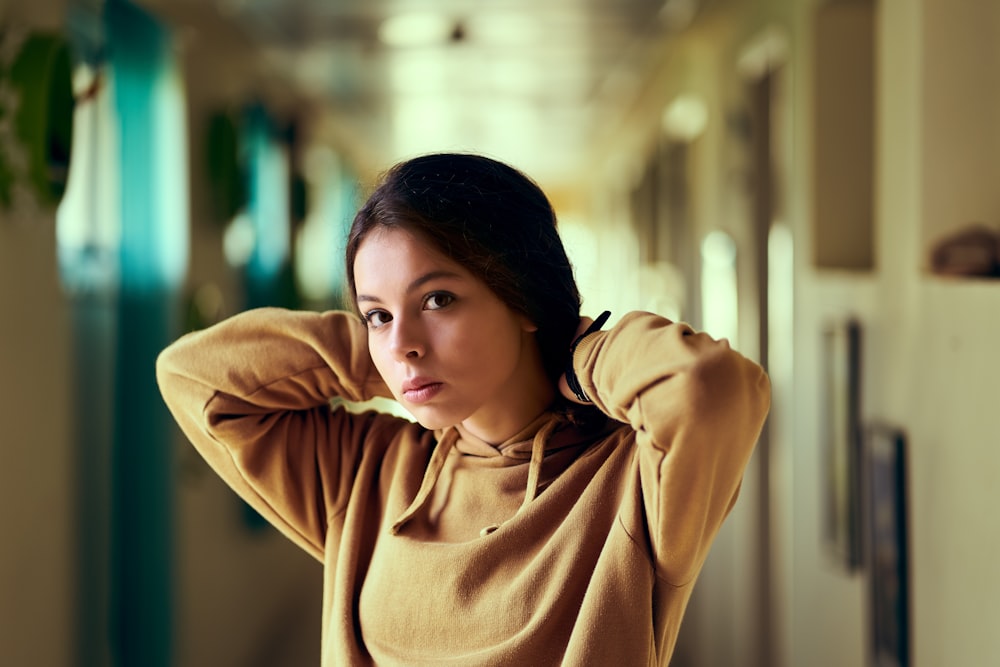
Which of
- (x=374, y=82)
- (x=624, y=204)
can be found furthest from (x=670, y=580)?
(x=624, y=204)

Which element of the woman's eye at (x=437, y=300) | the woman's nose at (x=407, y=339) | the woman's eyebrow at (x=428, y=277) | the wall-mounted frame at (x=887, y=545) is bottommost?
the wall-mounted frame at (x=887, y=545)

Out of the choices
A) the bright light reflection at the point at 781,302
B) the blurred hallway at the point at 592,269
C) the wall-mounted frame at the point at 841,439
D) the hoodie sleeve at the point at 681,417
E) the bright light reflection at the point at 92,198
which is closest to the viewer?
the hoodie sleeve at the point at 681,417

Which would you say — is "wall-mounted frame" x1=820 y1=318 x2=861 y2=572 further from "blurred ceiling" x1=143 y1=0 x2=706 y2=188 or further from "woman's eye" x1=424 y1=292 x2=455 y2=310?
"woman's eye" x1=424 y1=292 x2=455 y2=310

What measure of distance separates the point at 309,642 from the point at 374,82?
109 inches

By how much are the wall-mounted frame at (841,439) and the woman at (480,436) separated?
1465mm

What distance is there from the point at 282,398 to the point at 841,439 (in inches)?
67.9

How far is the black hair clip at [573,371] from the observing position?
1.18 m

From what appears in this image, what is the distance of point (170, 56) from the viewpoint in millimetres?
3572

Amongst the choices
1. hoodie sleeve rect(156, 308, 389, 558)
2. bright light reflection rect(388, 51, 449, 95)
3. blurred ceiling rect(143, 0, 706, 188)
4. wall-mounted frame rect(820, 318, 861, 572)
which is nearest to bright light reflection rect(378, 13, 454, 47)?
blurred ceiling rect(143, 0, 706, 188)

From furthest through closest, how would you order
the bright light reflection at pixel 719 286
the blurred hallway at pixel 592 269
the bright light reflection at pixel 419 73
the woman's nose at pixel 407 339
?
the bright light reflection at pixel 419 73
the bright light reflection at pixel 719 286
the blurred hallway at pixel 592 269
the woman's nose at pixel 407 339

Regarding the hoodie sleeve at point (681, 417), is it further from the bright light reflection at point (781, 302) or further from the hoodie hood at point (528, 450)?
the bright light reflection at point (781, 302)

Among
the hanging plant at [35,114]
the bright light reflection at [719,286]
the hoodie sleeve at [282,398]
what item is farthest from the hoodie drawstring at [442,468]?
the bright light reflection at [719,286]

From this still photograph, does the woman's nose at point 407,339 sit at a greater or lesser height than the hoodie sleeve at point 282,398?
greater

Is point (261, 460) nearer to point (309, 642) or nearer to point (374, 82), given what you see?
point (309, 642)
